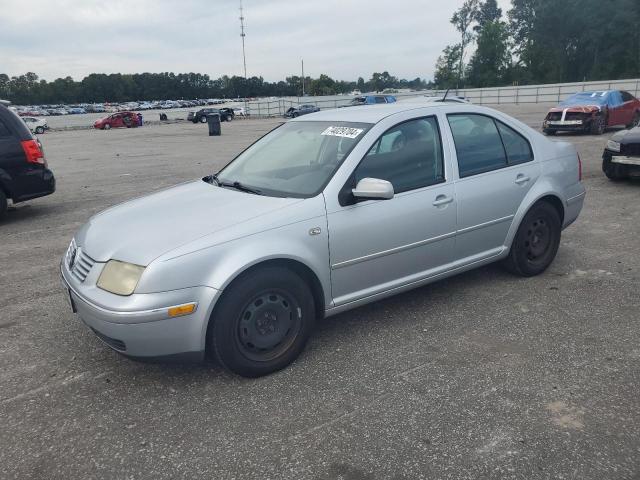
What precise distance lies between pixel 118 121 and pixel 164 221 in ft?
130

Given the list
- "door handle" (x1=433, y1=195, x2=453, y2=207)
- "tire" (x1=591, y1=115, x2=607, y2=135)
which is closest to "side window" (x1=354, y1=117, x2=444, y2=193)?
"door handle" (x1=433, y1=195, x2=453, y2=207)

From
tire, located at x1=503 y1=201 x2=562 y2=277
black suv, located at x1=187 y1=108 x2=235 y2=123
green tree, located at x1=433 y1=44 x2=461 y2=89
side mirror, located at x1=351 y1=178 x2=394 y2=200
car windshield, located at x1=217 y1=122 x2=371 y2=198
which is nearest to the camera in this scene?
side mirror, located at x1=351 y1=178 x2=394 y2=200

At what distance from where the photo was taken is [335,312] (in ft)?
11.7

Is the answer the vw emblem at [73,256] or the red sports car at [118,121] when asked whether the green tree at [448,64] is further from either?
the vw emblem at [73,256]

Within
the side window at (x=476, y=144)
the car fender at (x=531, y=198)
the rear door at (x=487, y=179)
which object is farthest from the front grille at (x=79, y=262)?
the car fender at (x=531, y=198)

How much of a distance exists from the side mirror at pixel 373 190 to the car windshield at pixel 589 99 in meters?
16.3

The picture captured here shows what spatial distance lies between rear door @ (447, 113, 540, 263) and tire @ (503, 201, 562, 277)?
0.23 meters

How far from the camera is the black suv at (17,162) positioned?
7371 mm

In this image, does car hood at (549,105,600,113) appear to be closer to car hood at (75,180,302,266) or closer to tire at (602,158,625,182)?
tire at (602,158,625,182)

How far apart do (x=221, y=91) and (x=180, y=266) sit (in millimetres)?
143415

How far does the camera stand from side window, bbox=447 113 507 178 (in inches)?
164

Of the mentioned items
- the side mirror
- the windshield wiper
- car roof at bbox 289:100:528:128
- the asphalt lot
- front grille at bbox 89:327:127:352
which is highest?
car roof at bbox 289:100:528:128

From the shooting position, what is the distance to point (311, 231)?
3.31 meters

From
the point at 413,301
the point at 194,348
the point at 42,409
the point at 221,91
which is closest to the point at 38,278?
the point at 42,409
